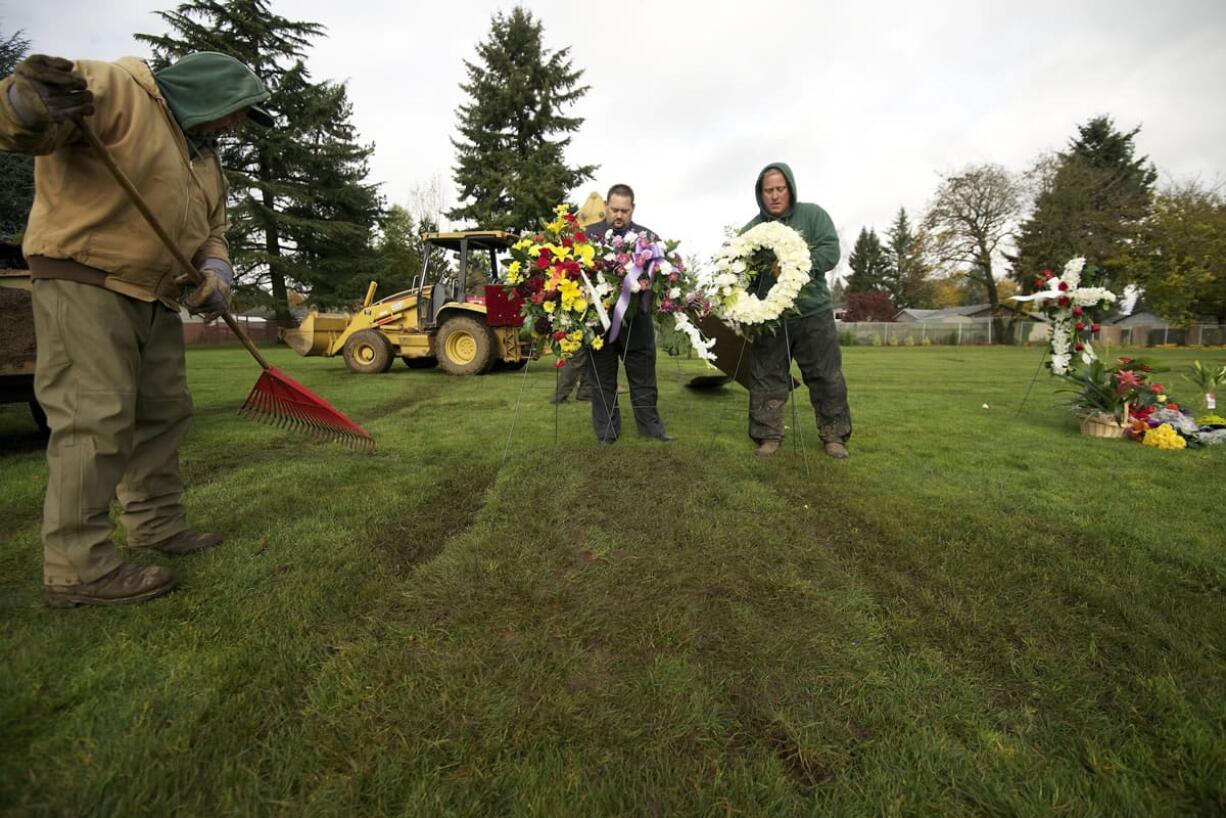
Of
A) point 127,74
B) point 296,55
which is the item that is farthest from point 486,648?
point 296,55

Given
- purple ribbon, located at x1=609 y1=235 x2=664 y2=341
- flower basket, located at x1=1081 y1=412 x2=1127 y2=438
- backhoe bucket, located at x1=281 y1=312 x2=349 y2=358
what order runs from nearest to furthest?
purple ribbon, located at x1=609 y1=235 x2=664 y2=341 → flower basket, located at x1=1081 y1=412 x2=1127 y2=438 → backhoe bucket, located at x1=281 y1=312 x2=349 y2=358

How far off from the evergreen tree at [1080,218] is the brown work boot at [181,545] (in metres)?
36.9

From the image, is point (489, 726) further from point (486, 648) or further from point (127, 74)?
point (127, 74)

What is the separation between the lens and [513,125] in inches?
1093

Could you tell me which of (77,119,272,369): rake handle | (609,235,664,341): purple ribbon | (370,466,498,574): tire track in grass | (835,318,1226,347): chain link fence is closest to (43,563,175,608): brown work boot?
(370,466,498,574): tire track in grass

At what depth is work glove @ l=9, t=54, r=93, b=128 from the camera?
5.45 ft

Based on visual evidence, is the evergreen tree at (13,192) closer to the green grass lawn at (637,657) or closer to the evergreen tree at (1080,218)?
the green grass lawn at (637,657)

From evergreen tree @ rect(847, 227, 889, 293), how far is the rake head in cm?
6476

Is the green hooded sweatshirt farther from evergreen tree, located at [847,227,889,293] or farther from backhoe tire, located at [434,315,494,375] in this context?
evergreen tree, located at [847,227,889,293]

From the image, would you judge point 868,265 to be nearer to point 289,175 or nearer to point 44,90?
point 289,175

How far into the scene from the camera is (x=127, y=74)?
79.6 inches

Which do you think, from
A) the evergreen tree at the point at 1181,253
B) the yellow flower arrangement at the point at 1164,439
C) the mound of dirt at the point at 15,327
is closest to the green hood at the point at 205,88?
the mound of dirt at the point at 15,327

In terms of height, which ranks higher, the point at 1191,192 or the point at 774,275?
the point at 1191,192

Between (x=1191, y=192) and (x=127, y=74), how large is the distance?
42371mm
